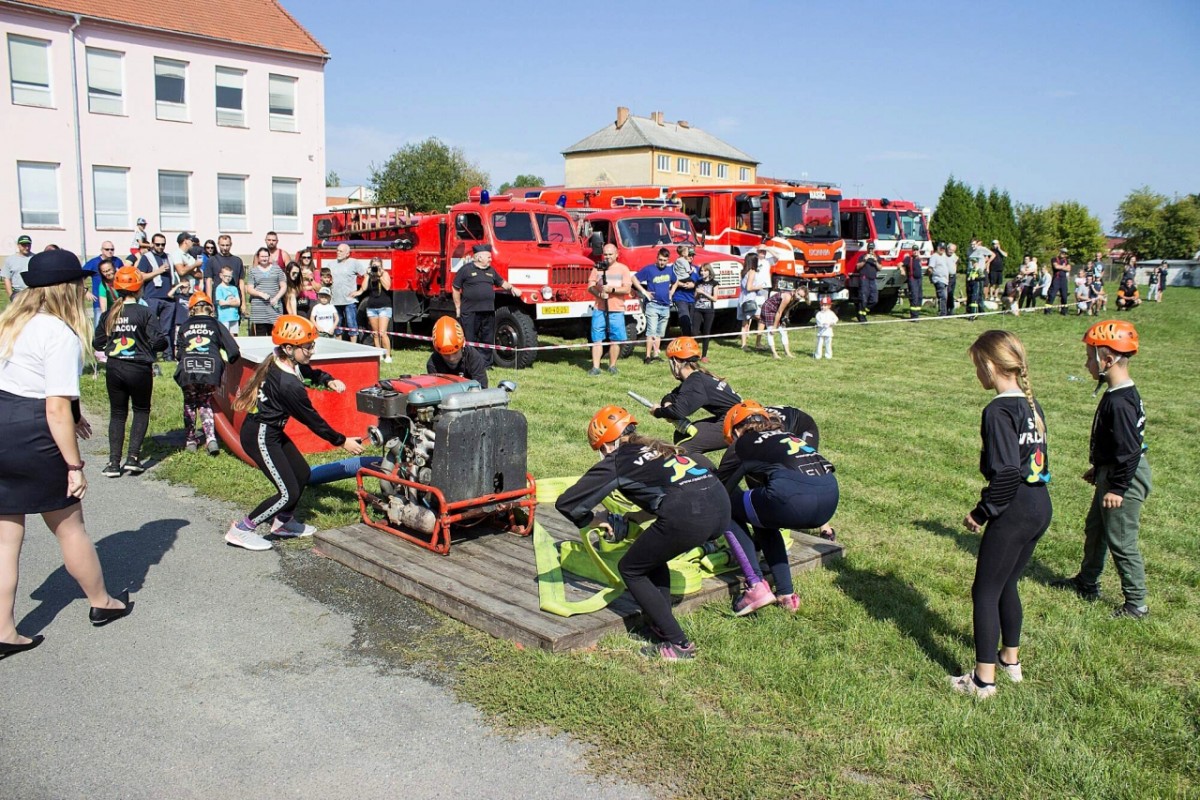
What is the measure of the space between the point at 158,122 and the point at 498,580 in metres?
28.5

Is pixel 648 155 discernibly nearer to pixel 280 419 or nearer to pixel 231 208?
pixel 231 208

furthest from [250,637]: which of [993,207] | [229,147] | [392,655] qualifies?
[993,207]

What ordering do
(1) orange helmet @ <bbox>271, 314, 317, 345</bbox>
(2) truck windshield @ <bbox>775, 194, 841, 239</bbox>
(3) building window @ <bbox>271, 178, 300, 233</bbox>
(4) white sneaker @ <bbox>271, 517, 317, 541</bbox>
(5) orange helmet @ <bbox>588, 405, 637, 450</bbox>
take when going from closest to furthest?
(5) orange helmet @ <bbox>588, 405, 637, 450</bbox> < (1) orange helmet @ <bbox>271, 314, 317, 345</bbox> < (4) white sneaker @ <bbox>271, 517, 317, 541</bbox> < (2) truck windshield @ <bbox>775, 194, 841, 239</bbox> < (3) building window @ <bbox>271, 178, 300, 233</bbox>

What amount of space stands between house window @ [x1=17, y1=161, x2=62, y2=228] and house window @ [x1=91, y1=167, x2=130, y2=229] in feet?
3.48

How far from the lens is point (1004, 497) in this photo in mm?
4266

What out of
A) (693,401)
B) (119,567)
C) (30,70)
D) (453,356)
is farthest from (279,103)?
(693,401)

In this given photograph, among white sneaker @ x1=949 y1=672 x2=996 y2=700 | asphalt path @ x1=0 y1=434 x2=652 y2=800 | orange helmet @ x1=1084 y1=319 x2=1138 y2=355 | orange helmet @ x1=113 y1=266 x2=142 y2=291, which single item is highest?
orange helmet @ x1=113 y1=266 x2=142 y2=291

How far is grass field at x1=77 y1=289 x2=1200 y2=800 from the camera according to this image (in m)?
3.78

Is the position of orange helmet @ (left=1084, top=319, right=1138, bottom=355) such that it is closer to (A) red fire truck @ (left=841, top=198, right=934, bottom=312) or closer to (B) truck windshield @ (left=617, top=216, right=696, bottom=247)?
(B) truck windshield @ (left=617, top=216, right=696, bottom=247)

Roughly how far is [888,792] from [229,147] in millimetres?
31449

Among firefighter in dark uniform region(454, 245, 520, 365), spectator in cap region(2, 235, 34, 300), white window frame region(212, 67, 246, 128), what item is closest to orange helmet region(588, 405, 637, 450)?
firefighter in dark uniform region(454, 245, 520, 365)

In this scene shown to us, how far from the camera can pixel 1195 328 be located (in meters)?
22.8

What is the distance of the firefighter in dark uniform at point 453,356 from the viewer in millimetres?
6609

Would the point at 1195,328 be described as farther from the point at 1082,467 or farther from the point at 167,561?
the point at 167,561
